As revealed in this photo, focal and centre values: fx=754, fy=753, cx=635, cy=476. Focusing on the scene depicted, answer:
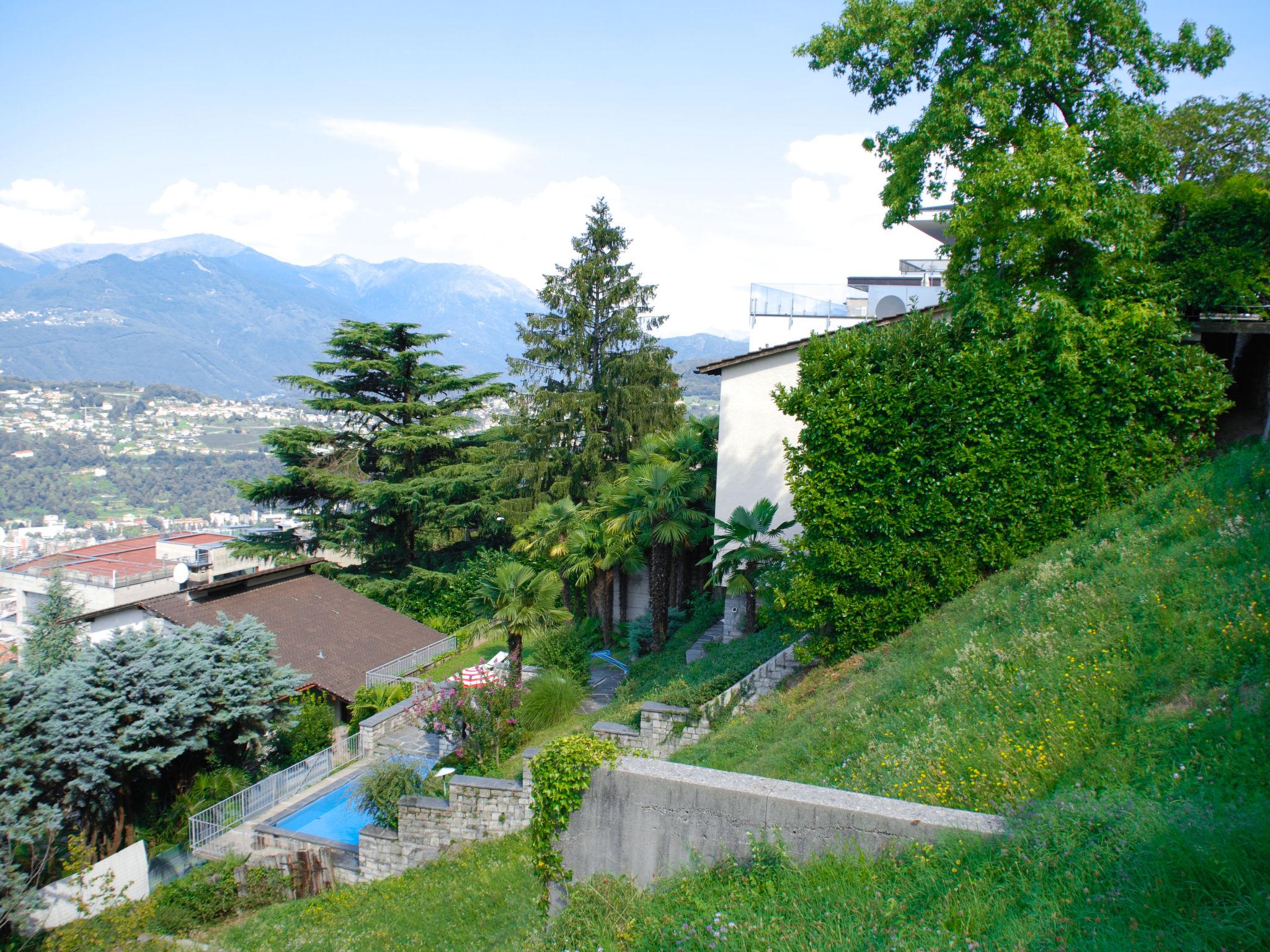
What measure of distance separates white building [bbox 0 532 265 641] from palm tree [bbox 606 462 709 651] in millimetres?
14487

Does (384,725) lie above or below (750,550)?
below

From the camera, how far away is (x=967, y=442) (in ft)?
35.8

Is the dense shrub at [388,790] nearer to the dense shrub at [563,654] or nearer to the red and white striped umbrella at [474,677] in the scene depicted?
the red and white striped umbrella at [474,677]

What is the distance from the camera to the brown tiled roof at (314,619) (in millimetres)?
20625

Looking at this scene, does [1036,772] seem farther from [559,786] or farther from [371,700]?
[371,700]

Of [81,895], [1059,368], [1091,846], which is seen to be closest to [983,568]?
[1059,368]

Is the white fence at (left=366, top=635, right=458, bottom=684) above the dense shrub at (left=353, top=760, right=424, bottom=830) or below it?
below

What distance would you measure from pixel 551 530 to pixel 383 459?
11.2 meters

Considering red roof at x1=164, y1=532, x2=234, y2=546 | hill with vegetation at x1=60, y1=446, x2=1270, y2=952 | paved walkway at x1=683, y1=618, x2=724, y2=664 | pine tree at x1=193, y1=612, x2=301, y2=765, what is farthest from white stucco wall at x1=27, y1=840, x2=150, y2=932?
red roof at x1=164, y1=532, x2=234, y2=546

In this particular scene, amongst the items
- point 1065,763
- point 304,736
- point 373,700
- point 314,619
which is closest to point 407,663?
point 373,700

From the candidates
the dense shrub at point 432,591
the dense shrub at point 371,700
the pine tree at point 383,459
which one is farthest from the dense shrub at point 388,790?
the pine tree at point 383,459

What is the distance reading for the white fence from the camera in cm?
2045

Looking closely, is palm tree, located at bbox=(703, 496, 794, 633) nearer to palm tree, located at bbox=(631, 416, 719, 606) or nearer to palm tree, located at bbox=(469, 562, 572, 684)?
palm tree, located at bbox=(631, 416, 719, 606)

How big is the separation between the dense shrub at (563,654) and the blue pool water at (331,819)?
5.01 m
